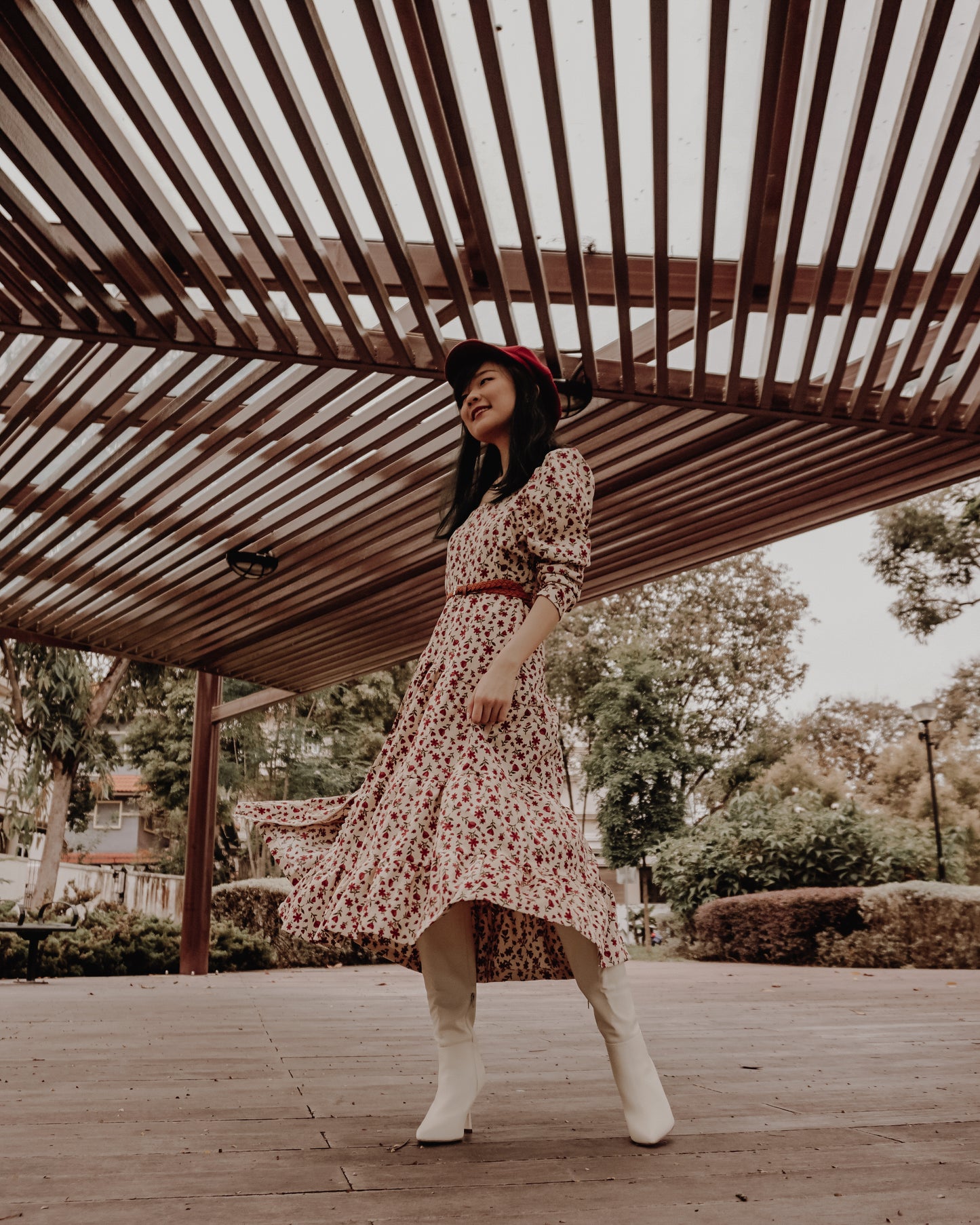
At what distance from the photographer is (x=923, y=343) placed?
357cm

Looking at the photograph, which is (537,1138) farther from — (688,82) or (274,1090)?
(688,82)

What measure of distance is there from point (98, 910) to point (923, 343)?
32.1ft

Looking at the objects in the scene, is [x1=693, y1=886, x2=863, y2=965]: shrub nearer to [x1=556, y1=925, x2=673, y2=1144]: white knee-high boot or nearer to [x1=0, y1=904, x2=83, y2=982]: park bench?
[x1=0, y1=904, x2=83, y2=982]: park bench

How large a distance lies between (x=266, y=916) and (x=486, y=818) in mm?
9656

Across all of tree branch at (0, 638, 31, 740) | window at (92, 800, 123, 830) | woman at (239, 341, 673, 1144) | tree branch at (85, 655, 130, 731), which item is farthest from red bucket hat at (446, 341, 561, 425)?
window at (92, 800, 123, 830)

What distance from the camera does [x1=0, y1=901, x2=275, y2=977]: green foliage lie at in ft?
28.2

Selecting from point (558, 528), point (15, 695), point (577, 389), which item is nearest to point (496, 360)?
point (558, 528)

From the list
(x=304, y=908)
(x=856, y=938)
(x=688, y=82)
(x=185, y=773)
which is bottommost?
(x=856, y=938)

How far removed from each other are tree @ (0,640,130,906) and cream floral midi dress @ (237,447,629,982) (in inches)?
506

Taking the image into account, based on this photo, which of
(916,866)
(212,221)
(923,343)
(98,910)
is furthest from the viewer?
(916,866)

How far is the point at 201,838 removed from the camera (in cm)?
845

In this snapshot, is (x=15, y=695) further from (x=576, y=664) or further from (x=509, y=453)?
(x=509, y=453)

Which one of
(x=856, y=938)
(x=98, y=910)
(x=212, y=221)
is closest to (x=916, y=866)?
(x=856, y=938)

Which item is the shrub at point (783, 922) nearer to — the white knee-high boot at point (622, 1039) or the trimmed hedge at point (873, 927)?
the trimmed hedge at point (873, 927)
